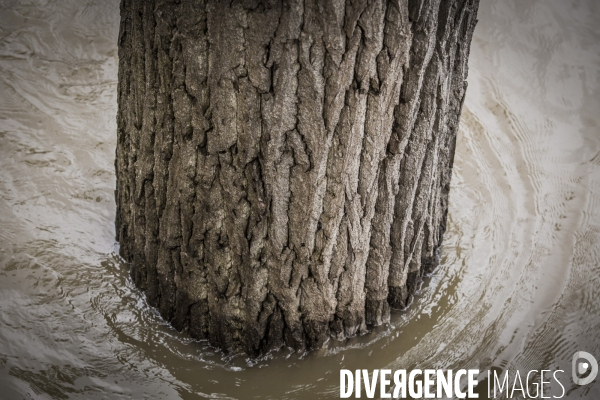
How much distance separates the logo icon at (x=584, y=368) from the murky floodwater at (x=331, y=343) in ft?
0.07

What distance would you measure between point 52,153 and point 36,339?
0.94 m

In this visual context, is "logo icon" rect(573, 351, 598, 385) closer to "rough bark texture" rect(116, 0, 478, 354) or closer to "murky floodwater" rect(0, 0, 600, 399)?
"murky floodwater" rect(0, 0, 600, 399)

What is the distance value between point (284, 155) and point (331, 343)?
64 centimetres

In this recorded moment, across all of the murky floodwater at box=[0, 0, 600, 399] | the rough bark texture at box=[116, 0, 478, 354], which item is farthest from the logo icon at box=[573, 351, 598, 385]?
the rough bark texture at box=[116, 0, 478, 354]

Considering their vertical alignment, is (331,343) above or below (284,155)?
below

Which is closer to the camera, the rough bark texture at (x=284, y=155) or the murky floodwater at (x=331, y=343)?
the rough bark texture at (x=284, y=155)

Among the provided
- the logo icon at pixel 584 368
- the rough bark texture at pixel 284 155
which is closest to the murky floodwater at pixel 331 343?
the logo icon at pixel 584 368

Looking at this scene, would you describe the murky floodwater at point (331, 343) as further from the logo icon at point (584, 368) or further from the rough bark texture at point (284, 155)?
the rough bark texture at point (284, 155)

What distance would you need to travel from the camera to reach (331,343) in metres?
1.81

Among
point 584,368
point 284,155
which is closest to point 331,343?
point 284,155

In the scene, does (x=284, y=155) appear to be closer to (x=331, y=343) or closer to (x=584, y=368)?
(x=331, y=343)

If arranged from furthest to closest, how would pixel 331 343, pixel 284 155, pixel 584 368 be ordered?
pixel 331 343, pixel 584 368, pixel 284 155

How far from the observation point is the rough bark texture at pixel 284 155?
145 centimetres

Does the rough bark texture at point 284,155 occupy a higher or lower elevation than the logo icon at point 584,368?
higher
